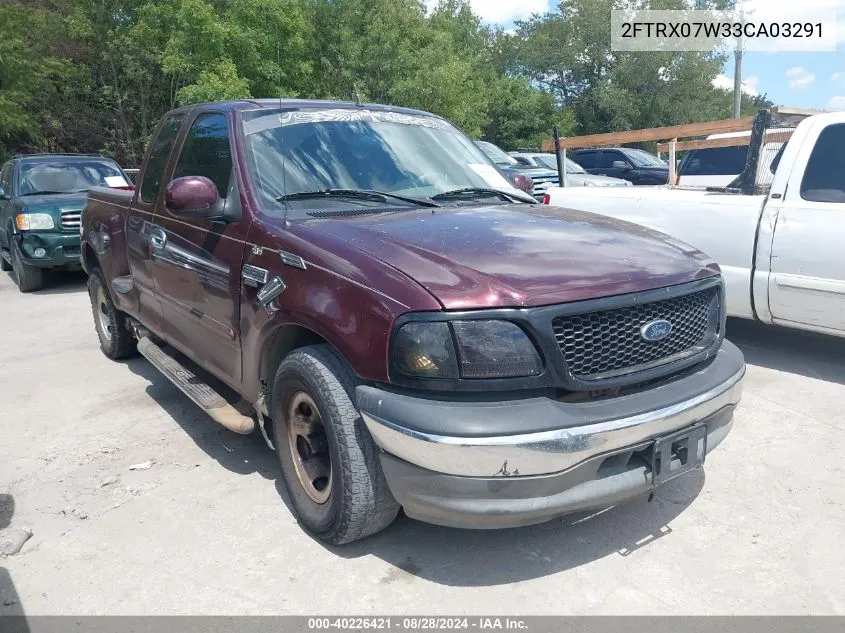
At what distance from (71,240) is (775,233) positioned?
8.62m

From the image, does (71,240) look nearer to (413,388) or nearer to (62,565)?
(62,565)

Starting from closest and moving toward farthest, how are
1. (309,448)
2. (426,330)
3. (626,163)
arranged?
(426,330)
(309,448)
(626,163)

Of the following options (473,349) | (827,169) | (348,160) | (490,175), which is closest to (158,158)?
(348,160)

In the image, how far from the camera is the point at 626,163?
16.4 m

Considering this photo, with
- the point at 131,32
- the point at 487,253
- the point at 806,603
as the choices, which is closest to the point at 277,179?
the point at 487,253

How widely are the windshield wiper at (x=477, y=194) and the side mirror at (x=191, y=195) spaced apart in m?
1.12

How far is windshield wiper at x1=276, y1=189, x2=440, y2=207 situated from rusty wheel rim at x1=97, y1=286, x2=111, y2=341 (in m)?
3.14

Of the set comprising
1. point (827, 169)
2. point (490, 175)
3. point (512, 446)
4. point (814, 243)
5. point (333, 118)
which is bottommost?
point (512, 446)

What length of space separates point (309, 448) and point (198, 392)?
1.11 meters

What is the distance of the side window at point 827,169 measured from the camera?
516cm

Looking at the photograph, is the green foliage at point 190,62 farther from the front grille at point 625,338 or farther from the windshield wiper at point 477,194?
the front grille at point 625,338

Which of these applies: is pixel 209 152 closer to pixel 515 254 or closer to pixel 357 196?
pixel 357 196

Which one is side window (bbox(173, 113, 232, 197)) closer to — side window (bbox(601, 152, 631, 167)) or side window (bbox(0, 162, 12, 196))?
side window (bbox(0, 162, 12, 196))

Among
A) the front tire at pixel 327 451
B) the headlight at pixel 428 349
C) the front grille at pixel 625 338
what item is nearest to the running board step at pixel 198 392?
the front tire at pixel 327 451
